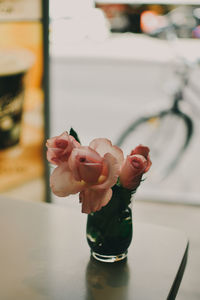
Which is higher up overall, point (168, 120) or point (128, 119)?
point (168, 120)

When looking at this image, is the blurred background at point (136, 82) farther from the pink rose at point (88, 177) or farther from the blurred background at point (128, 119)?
the pink rose at point (88, 177)

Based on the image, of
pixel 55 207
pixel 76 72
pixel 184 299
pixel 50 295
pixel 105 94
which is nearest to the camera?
pixel 50 295

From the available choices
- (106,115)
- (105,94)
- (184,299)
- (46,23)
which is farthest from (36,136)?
(105,94)

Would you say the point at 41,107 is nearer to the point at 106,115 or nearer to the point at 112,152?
the point at 112,152

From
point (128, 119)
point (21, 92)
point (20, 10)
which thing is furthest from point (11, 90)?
point (128, 119)

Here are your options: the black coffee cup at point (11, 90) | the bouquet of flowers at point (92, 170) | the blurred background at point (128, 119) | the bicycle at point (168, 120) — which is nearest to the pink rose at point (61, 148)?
the bouquet of flowers at point (92, 170)

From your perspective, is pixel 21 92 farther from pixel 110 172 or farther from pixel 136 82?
pixel 136 82
